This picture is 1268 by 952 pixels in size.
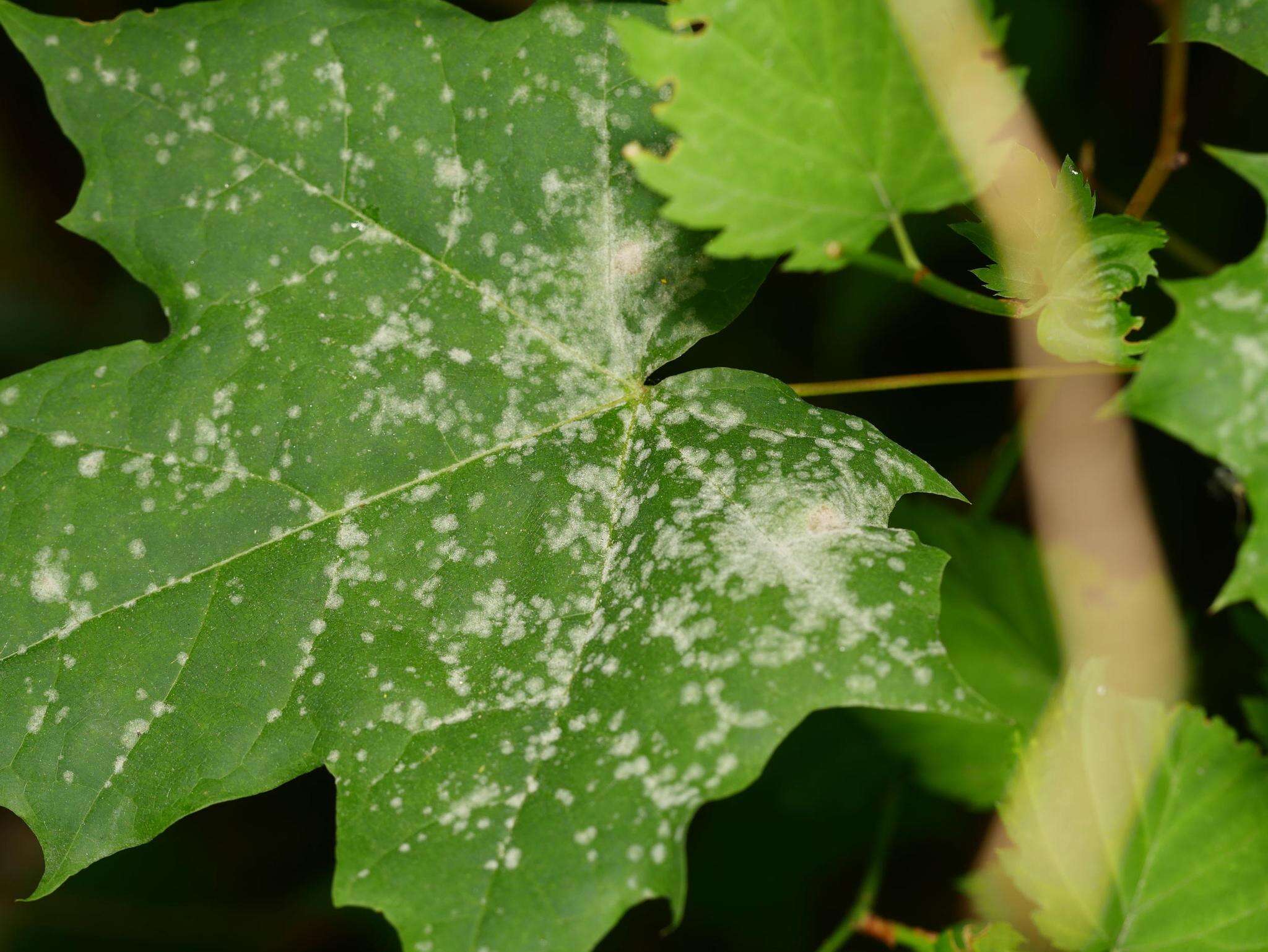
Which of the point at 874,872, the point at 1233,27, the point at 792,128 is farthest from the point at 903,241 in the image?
the point at 874,872

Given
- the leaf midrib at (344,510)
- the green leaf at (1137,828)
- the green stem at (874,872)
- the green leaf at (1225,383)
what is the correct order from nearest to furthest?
the green leaf at (1225,383) → the leaf midrib at (344,510) → the green leaf at (1137,828) → the green stem at (874,872)

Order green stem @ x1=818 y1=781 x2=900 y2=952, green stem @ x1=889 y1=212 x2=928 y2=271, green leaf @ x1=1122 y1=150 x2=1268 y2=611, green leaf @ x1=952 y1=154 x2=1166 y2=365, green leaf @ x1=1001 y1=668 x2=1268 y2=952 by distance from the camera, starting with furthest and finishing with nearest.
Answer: green stem @ x1=818 y1=781 x2=900 y2=952, green leaf @ x1=1001 y1=668 x2=1268 y2=952, green leaf @ x1=952 y1=154 x2=1166 y2=365, green stem @ x1=889 y1=212 x2=928 y2=271, green leaf @ x1=1122 y1=150 x2=1268 y2=611

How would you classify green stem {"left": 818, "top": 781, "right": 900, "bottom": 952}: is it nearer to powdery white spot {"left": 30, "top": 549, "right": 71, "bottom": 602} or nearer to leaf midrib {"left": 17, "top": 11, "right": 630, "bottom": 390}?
leaf midrib {"left": 17, "top": 11, "right": 630, "bottom": 390}

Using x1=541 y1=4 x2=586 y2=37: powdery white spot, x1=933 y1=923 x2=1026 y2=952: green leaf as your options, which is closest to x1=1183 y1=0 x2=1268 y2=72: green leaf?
x1=541 y1=4 x2=586 y2=37: powdery white spot

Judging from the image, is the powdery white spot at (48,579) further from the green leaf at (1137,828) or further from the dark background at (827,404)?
the green leaf at (1137,828)

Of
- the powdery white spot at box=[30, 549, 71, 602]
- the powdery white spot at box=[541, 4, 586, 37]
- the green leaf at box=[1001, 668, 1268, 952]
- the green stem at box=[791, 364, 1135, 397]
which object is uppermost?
the powdery white spot at box=[541, 4, 586, 37]

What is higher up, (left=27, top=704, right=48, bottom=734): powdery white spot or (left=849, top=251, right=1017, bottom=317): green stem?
(left=849, top=251, right=1017, bottom=317): green stem

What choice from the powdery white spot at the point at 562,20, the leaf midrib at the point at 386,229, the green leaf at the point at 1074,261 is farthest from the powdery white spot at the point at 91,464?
the green leaf at the point at 1074,261
